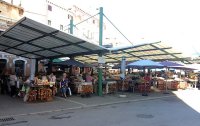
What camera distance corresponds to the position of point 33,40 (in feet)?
56.7

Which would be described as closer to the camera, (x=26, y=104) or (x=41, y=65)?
(x=26, y=104)

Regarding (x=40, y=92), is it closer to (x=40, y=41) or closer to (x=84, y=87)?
(x=84, y=87)

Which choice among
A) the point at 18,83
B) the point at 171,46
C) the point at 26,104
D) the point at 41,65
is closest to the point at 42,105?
the point at 26,104

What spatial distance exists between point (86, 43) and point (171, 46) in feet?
29.9

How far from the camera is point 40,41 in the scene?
17.3 metres

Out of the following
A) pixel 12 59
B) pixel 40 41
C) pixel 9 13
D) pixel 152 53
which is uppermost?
pixel 9 13

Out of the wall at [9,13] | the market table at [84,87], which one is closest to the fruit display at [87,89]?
the market table at [84,87]

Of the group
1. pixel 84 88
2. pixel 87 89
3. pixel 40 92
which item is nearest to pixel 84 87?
pixel 84 88

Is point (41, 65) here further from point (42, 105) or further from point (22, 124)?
point (22, 124)

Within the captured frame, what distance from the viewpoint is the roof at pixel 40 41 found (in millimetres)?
14227

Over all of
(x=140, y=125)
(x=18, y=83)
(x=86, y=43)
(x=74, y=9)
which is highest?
(x=74, y=9)

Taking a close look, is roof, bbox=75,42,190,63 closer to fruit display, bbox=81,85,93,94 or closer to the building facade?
fruit display, bbox=81,85,93,94

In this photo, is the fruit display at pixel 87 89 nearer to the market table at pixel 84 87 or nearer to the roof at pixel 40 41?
the market table at pixel 84 87

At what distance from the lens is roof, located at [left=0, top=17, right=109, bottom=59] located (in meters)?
14.2
